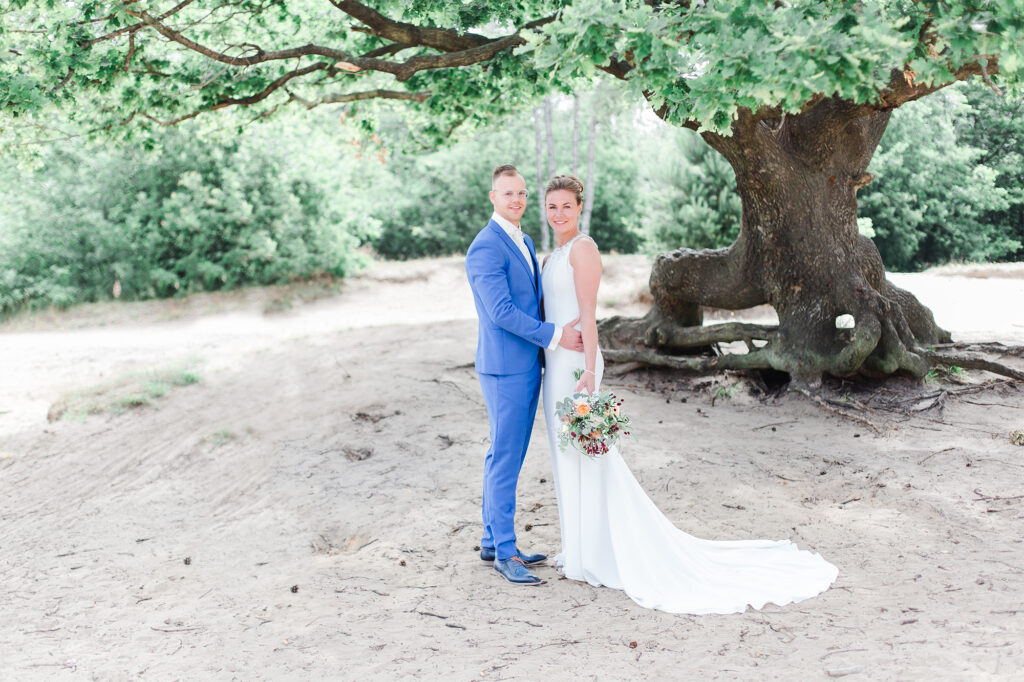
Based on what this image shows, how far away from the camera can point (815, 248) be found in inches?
291

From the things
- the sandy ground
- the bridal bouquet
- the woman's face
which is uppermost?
the woman's face

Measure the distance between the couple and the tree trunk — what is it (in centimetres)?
332

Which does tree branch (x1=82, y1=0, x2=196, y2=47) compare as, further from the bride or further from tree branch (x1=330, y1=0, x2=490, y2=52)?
the bride

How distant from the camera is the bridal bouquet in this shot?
4.04 metres

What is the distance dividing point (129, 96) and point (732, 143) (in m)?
5.70

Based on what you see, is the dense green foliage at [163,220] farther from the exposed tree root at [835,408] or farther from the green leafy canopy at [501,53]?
the exposed tree root at [835,408]

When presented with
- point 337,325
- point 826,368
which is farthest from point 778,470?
point 337,325

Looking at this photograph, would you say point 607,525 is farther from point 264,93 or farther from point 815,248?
point 264,93

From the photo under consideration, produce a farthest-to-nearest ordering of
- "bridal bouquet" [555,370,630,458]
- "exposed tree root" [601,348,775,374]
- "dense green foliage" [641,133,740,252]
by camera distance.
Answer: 1. "dense green foliage" [641,133,740,252]
2. "exposed tree root" [601,348,775,374]
3. "bridal bouquet" [555,370,630,458]

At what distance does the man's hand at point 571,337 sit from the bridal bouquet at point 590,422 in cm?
26

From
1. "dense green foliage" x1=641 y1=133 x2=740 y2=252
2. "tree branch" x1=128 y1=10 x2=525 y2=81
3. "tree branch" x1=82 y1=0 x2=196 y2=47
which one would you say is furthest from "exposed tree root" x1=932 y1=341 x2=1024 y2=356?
"tree branch" x1=82 y1=0 x2=196 y2=47

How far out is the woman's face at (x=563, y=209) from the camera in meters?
4.14

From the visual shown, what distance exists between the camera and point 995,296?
10539 millimetres

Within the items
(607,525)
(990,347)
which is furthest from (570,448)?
(990,347)
